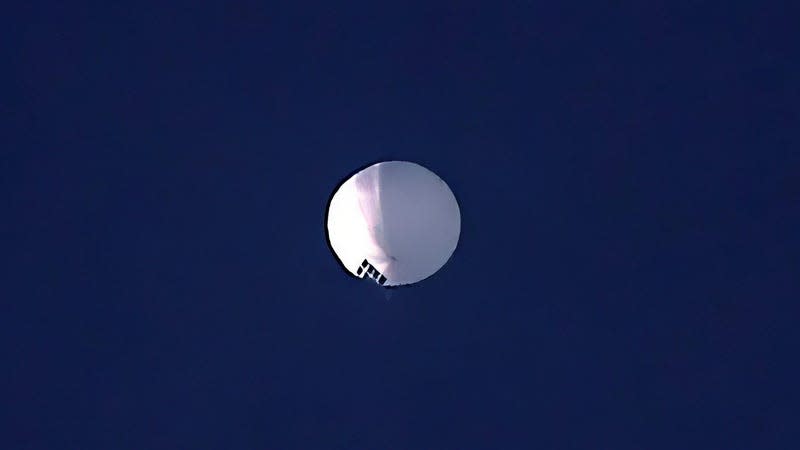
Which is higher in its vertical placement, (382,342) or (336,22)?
(336,22)

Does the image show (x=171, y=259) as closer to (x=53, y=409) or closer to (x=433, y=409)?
(x=53, y=409)

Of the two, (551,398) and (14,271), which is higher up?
(551,398)

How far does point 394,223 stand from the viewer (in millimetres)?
2172

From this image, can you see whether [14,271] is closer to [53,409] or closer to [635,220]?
[53,409]

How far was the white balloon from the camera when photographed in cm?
218

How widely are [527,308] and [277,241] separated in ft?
1.85

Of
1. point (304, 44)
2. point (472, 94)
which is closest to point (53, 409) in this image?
point (304, 44)

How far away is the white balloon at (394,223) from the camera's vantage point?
218 centimetres

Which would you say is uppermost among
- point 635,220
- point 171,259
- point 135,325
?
point 635,220

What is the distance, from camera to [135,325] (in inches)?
86.6

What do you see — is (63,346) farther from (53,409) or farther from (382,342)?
(382,342)

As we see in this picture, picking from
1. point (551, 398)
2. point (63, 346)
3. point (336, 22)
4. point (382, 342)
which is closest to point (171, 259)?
point (63, 346)

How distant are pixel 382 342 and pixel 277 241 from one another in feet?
1.04

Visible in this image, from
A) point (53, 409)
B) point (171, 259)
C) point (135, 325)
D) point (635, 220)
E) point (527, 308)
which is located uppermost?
point (635, 220)
